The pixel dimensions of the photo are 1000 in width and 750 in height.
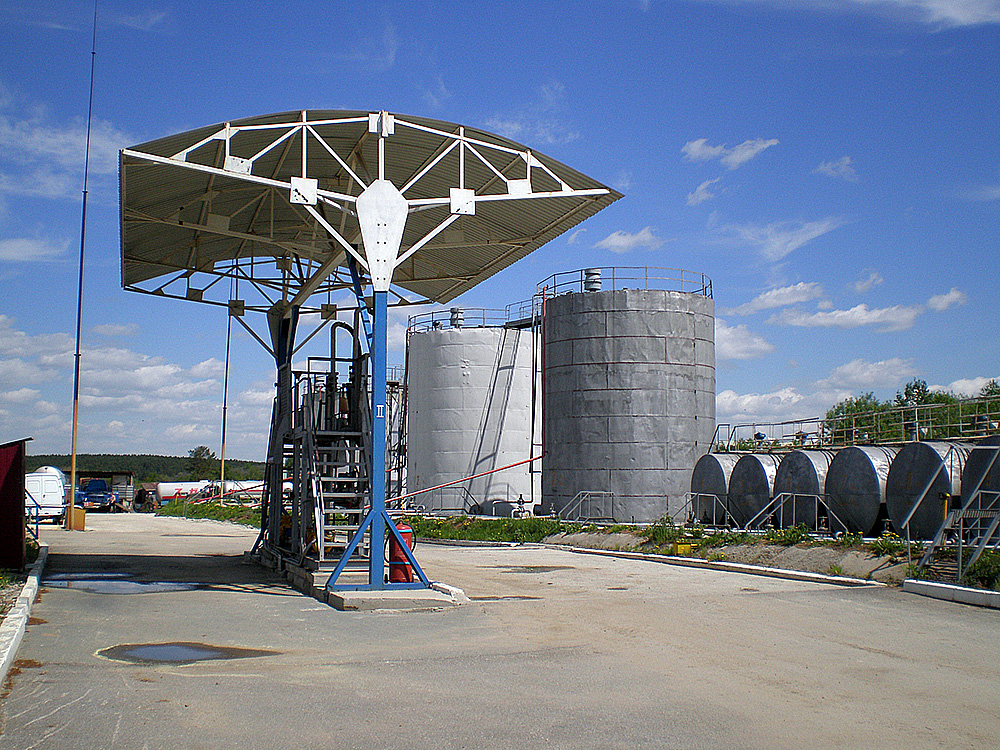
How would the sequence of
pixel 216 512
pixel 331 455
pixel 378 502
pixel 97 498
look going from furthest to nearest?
1. pixel 97 498
2. pixel 216 512
3. pixel 331 455
4. pixel 378 502

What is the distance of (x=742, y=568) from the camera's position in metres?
17.9

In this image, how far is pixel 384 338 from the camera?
42.9 feet

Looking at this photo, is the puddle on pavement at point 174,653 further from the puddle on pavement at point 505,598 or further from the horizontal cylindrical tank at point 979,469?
the horizontal cylindrical tank at point 979,469

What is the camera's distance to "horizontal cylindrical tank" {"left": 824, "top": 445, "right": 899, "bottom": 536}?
68.6 ft

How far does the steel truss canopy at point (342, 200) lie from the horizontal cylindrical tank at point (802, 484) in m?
10.3

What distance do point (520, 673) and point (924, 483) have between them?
14.4 m

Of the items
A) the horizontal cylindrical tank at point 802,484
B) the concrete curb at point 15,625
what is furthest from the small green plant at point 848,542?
the concrete curb at point 15,625

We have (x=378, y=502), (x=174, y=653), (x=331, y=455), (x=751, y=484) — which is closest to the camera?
(x=174, y=653)

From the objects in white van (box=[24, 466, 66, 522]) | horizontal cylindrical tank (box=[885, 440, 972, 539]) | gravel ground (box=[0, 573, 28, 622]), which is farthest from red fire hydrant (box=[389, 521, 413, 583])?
white van (box=[24, 466, 66, 522])

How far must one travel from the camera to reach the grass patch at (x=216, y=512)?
143 ft

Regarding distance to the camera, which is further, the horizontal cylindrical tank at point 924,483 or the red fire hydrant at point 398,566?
the horizontal cylindrical tank at point 924,483

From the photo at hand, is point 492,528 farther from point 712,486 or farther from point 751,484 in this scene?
point 751,484

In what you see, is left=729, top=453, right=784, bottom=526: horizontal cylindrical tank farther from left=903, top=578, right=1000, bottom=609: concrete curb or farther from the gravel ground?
the gravel ground

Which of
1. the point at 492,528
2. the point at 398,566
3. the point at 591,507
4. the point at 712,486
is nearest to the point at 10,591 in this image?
the point at 398,566
